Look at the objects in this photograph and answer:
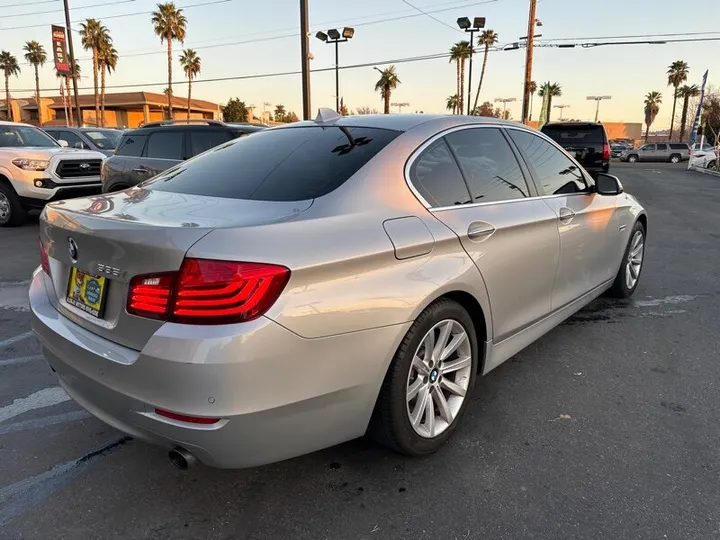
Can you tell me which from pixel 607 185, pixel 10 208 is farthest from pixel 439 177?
pixel 10 208

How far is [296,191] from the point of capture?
239 centimetres

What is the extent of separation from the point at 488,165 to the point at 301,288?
1704 millimetres

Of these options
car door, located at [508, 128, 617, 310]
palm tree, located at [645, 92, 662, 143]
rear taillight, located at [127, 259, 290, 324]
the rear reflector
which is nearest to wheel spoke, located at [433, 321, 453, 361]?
rear taillight, located at [127, 259, 290, 324]

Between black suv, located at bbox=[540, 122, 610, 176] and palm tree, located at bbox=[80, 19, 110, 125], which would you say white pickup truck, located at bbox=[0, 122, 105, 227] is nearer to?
black suv, located at bbox=[540, 122, 610, 176]

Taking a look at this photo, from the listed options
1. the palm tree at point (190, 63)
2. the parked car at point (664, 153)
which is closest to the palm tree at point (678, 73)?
the parked car at point (664, 153)

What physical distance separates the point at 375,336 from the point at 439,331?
524 mm

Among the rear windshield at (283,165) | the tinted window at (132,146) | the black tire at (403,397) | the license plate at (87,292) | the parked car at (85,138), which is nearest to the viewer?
the license plate at (87,292)

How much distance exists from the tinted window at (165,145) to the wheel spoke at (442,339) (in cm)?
643

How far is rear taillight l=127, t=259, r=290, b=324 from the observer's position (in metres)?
1.83

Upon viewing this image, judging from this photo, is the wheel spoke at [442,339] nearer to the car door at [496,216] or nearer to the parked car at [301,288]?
the parked car at [301,288]

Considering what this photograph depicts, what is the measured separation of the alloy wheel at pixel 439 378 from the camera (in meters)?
2.50

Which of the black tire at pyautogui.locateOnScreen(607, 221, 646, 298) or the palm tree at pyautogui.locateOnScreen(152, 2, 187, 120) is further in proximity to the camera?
the palm tree at pyautogui.locateOnScreen(152, 2, 187, 120)

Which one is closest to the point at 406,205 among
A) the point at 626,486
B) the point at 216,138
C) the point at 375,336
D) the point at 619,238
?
the point at 375,336

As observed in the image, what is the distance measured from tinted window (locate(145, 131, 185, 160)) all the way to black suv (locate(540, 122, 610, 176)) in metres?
9.29
